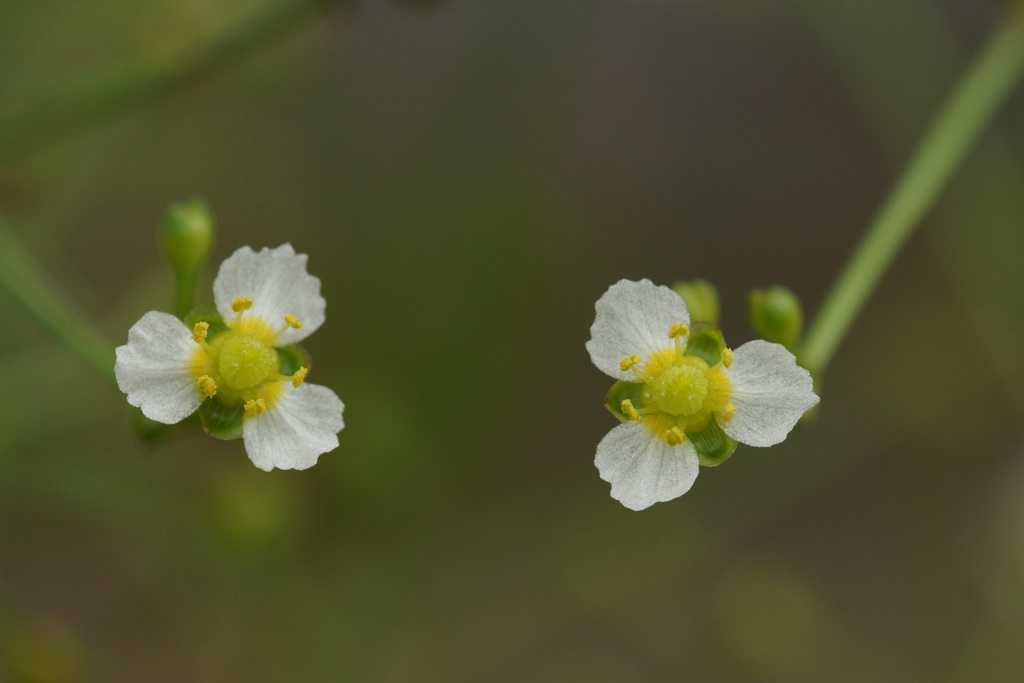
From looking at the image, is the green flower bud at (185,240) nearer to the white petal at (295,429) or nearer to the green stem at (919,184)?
the white petal at (295,429)

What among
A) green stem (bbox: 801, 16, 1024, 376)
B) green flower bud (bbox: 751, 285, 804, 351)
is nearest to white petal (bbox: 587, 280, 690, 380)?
green flower bud (bbox: 751, 285, 804, 351)

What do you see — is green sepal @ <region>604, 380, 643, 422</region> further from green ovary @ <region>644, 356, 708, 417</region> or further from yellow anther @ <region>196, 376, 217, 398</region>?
yellow anther @ <region>196, 376, 217, 398</region>

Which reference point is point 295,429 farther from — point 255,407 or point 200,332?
point 200,332

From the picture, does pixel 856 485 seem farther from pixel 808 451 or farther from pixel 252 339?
pixel 252 339

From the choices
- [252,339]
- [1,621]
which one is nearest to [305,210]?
[1,621]

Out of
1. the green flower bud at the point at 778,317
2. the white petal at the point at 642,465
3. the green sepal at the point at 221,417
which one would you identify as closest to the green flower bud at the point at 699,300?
the green flower bud at the point at 778,317

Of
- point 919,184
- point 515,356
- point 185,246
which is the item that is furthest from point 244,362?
point 515,356
